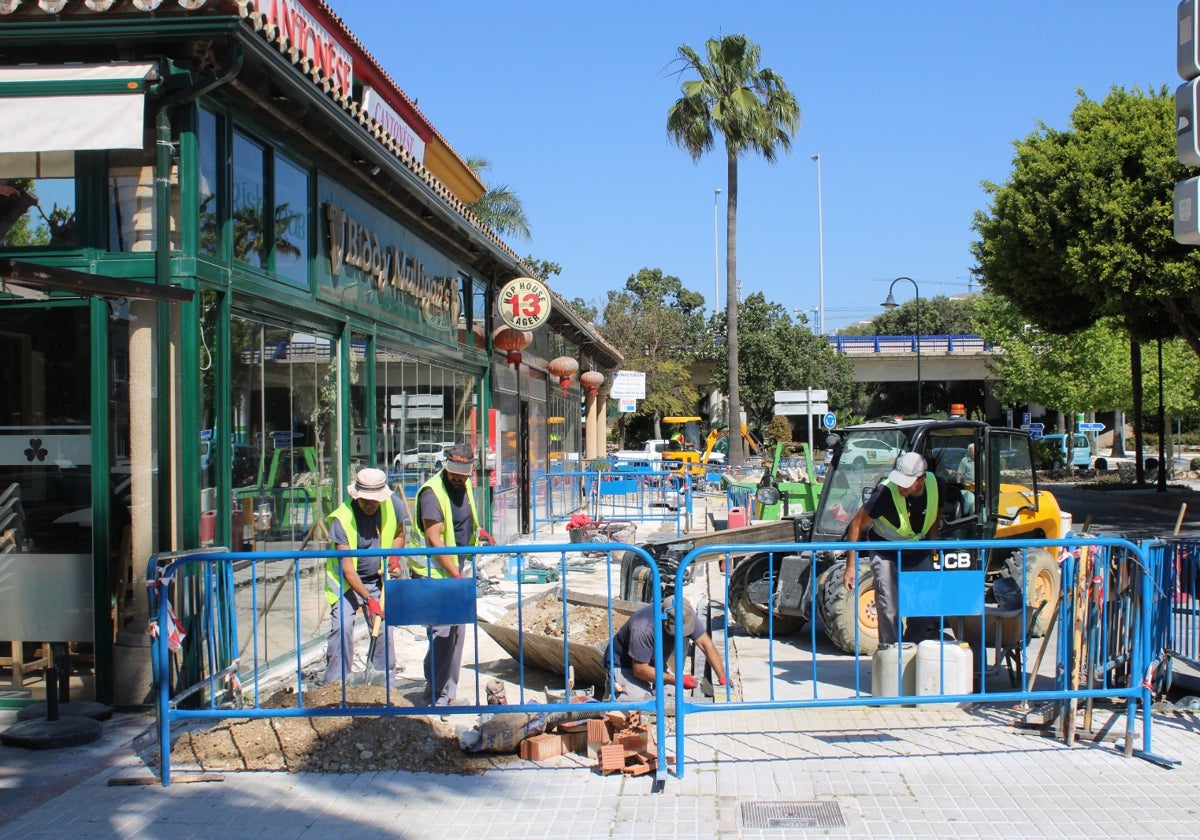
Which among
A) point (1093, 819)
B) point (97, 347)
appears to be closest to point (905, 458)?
point (1093, 819)

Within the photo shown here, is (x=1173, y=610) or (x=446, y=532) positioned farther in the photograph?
(x=446, y=532)

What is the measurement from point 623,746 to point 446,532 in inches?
87.0

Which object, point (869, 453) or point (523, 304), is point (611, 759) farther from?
point (523, 304)

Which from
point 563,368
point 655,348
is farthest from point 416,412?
point 655,348

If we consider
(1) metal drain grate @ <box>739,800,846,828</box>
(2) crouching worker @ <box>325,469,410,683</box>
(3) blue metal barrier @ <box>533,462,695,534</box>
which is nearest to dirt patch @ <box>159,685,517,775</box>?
(2) crouching worker @ <box>325,469,410,683</box>

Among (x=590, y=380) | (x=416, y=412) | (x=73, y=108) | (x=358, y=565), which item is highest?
(x=73, y=108)

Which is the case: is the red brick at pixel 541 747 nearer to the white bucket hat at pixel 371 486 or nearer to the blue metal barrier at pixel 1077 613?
the blue metal barrier at pixel 1077 613

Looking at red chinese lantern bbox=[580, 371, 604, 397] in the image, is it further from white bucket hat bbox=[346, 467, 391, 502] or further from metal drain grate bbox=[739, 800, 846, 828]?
metal drain grate bbox=[739, 800, 846, 828]

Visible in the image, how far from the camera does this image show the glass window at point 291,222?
8281 millimetres

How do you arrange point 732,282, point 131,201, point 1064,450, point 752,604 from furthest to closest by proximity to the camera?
point 1064,450
point 732,282
point 752,604
point 131,201

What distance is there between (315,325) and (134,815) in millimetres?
4705

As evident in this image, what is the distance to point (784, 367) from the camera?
205 ft

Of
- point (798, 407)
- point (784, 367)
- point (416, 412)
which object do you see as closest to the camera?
point (416, 412)

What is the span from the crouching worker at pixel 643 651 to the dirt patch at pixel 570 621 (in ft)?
4.67
